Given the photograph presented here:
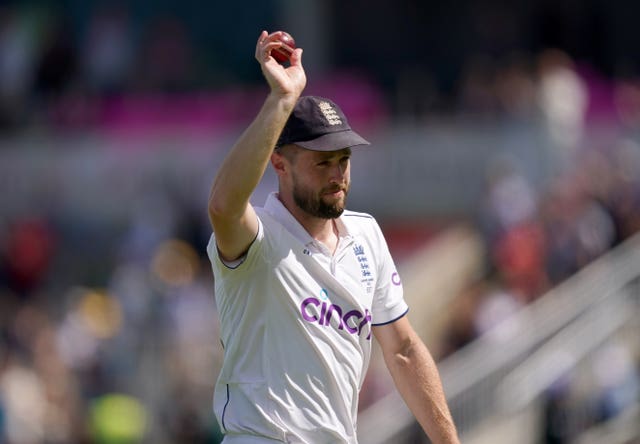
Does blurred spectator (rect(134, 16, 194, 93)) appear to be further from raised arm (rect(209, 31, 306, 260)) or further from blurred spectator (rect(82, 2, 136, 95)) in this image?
raised arm (rect(209, 31, 306, 260))

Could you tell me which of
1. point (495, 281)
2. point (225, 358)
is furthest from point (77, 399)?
point (225, 358)

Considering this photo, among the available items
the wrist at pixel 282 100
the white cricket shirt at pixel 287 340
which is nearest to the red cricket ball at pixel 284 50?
the wrist at pixel 282 100

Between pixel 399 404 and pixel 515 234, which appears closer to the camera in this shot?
pixel 399 404

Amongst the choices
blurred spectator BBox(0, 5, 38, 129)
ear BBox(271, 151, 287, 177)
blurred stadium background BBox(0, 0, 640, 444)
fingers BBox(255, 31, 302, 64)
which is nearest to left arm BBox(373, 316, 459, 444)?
ear BBox(271, 151, 287, 177)

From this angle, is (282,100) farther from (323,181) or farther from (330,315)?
(330,315)

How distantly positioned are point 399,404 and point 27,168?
1023 centimetres

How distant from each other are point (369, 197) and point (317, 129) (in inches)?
510

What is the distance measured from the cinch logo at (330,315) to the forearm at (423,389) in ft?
1.07

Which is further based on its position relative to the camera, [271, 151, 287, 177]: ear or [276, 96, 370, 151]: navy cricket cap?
[271, 151, 287, 177]: ear

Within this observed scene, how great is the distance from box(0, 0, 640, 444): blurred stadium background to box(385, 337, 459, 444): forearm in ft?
17.8

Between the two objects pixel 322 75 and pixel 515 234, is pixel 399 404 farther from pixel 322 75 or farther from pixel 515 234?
pixel 322 75

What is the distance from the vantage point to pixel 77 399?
1602 cm

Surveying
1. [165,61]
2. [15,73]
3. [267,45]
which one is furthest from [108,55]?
[267,45]

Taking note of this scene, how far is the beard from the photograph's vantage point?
19.7ft
